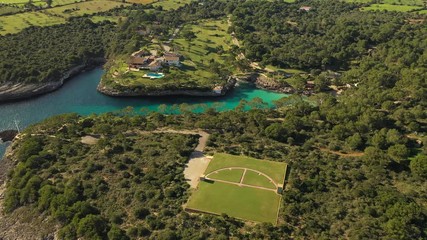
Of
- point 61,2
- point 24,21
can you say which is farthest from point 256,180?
point 61,2

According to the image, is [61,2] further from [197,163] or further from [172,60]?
[197,163]

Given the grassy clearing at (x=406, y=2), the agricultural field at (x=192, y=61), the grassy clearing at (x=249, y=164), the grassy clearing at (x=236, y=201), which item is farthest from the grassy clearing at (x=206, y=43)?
the grassy clearing at (x=406, y=2)

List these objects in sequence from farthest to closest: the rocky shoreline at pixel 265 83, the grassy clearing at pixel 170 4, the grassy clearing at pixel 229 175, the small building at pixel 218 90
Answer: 1. the grassy clearing at pixel 170 4
2. the rocky shoreline at pixel 265 83
3. the small building at pixel 218 90
4. the grassy clearing at pixel 229 175

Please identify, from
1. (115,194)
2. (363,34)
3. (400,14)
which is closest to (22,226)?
(115,194)

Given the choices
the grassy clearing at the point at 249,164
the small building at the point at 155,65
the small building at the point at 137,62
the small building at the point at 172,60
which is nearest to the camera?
the grassy clearing at the point at 249,164

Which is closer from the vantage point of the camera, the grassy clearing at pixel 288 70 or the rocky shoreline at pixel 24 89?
the rocky shoreline at pixel 24 89

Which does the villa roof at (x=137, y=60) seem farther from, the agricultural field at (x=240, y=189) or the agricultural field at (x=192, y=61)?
the agricultural field at (x=240, y=189)

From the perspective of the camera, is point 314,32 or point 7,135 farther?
point 314,32
